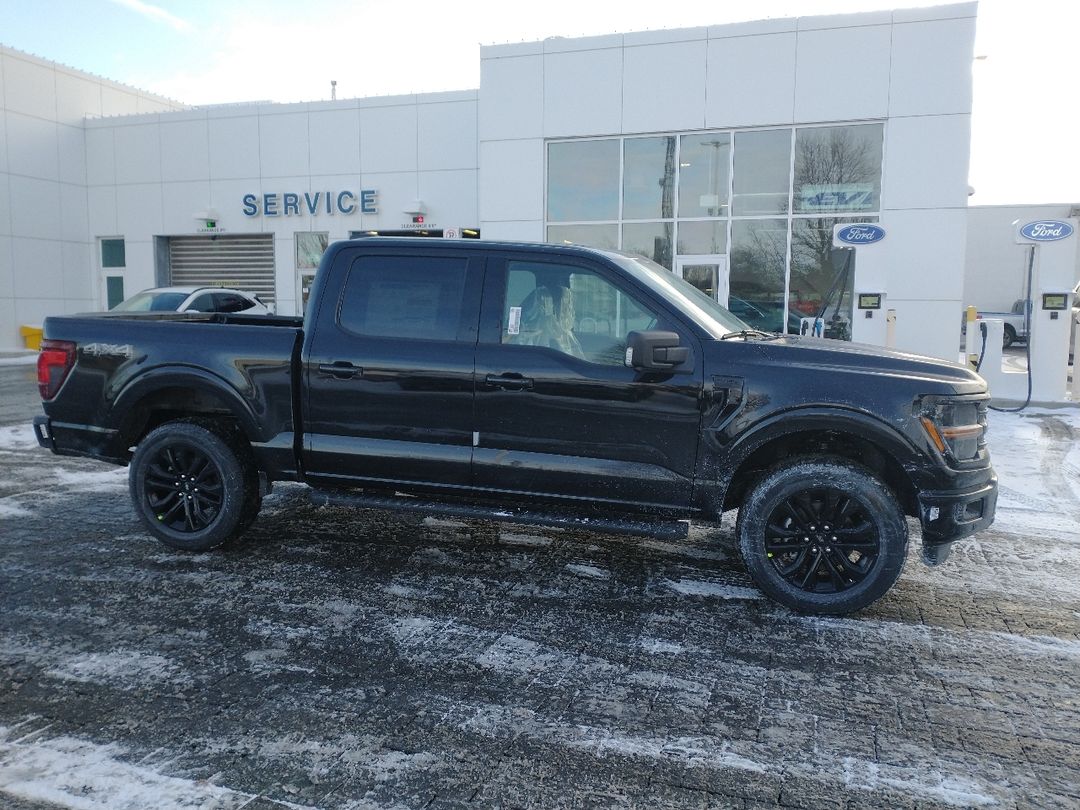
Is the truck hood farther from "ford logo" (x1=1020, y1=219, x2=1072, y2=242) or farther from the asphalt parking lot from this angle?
"ford logo" (x1=1020, y1=219, x2=1072, y2=242)

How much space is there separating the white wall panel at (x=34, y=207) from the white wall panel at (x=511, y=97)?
594 inches

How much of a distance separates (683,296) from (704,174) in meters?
12.1

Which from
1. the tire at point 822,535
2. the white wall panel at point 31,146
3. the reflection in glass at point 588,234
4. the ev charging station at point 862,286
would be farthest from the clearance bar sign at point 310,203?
the tire at point 822,535

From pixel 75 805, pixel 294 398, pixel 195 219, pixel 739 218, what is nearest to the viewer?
pixel 75 805

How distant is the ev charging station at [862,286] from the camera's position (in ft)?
43.7

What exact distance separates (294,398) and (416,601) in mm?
1568

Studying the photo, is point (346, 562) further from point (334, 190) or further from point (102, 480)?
point (334, 190)

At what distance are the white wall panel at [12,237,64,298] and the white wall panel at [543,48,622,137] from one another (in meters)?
16.8

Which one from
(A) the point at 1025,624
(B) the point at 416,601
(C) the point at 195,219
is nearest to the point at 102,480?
(B) the point at 416,601

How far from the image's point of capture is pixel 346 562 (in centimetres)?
526

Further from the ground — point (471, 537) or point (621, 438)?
point (621, 438)

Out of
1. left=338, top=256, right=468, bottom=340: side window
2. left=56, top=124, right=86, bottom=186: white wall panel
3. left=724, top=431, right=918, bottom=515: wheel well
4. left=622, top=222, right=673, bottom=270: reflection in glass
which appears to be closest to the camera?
left=724, top=431, right=918, bottom=515: wheel well

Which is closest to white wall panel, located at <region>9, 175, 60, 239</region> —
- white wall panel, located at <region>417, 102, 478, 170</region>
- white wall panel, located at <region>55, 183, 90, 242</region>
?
white wall panel, located at <region>55, 183, 90, 242</region>

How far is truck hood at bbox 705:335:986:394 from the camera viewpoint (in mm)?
4312
